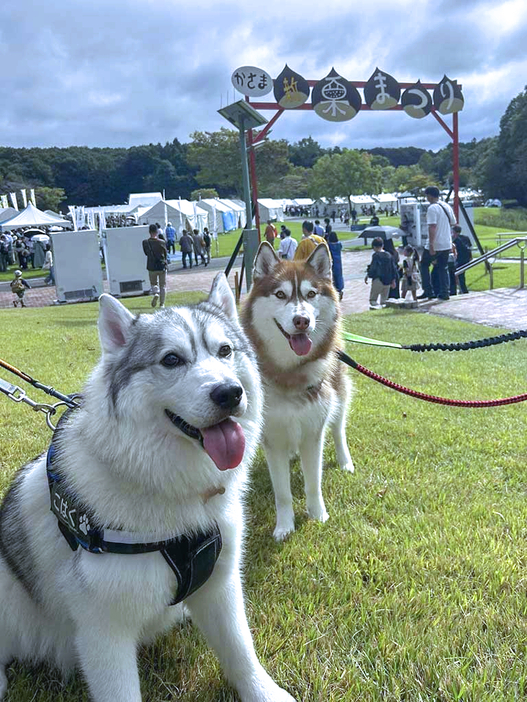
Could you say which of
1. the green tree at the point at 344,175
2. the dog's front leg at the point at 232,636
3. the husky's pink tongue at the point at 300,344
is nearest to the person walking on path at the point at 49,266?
the husky's pink tongue at the point at 300,344

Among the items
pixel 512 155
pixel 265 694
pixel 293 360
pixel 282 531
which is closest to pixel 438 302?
pixel 293 360

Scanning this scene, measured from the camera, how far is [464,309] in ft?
41.1

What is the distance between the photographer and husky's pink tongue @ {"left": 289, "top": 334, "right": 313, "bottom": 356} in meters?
3.25

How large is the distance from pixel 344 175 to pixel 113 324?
256 ft

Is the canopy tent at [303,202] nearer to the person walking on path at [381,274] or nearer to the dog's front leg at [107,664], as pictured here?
the person walking on path at [381,274]

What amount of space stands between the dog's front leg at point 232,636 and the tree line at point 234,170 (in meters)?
66.5

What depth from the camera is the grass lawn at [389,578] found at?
205 cm

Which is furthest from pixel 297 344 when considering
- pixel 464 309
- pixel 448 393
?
pixel 464 309

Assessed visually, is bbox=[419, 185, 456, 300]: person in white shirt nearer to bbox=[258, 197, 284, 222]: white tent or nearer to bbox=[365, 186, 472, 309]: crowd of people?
bbox=[365, 186, 472, 309]: crowd of people

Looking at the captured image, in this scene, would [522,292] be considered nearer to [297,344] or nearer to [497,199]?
[297,344]

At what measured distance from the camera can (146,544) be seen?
1.74 metres

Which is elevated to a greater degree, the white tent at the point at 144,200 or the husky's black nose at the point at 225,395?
the white tent at the point at 144,200

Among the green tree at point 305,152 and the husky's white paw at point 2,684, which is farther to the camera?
the green tree at point 305,152

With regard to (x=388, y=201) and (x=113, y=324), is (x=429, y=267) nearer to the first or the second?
(x=113, y=324)
